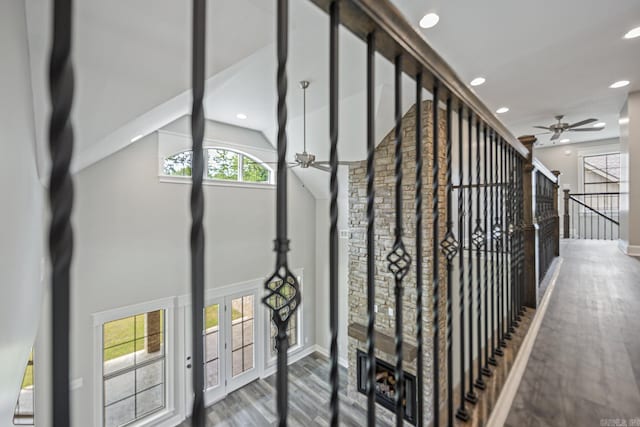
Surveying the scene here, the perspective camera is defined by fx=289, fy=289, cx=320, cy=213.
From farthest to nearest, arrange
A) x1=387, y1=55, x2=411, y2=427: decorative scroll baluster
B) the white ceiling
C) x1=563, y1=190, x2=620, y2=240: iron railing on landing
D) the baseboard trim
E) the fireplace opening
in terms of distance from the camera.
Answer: x1=563, y1=190, x2=620, y2=240: iron railing on landing → the fireplace opening → the white ceiling → the baseboard trim → x1=387, y1=55, x2=411, y2=427: decorative scroll baluster

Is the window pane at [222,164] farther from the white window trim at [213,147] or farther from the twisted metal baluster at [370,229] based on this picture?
the twisted metal baluster at [370,229]

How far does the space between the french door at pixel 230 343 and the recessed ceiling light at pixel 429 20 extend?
4749mm

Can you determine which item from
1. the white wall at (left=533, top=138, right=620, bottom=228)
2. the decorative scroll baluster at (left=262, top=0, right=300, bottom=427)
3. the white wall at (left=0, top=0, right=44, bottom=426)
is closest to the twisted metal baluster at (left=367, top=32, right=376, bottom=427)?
the decorative scroll baluster at (left=262, top=0, right=300, bottom=427)

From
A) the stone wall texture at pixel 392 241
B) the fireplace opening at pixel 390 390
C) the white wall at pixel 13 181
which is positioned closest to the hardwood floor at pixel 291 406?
the stone wall texture at pixel 392 241

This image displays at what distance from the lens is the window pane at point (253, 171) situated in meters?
5.36

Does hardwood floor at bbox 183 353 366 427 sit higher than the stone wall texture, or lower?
lower

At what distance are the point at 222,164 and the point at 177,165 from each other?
74 centimetres

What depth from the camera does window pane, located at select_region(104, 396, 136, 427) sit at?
13.0 ft

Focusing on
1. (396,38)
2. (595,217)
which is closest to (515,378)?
(396,38)

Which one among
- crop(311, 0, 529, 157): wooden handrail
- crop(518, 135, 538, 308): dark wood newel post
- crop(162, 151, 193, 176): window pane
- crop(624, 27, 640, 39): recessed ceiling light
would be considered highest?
crop(624, 27, 640, 39): recessed ceiling light

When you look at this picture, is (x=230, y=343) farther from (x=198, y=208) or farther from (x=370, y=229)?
(x=198, y=208)

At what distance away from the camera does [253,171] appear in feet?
18.1

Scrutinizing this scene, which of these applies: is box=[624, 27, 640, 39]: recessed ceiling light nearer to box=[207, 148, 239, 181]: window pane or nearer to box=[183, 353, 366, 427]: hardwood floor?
box=[207, 148, 239, 181]: window pane

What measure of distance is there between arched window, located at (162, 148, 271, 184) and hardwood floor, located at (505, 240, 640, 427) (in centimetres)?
398
